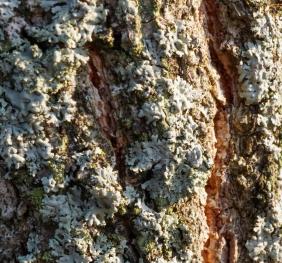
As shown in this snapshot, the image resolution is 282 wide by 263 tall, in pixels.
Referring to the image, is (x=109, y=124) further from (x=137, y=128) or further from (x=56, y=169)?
(x=56, y=169)

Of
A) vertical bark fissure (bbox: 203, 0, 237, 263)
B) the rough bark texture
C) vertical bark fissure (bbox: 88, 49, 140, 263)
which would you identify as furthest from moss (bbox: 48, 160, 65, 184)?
vertical bark fissure (bbox: 203, 0, 237, 263)

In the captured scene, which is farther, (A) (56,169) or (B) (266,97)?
(B) (266,97)

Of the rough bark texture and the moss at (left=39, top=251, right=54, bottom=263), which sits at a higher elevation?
the rough bark texture

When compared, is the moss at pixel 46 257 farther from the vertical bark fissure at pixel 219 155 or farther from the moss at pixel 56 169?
the vertical bark fissure at pixel 219 155

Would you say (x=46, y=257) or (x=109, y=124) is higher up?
(x=109, y=124)

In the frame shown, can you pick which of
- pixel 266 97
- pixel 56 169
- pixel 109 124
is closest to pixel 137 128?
pixel 109 124

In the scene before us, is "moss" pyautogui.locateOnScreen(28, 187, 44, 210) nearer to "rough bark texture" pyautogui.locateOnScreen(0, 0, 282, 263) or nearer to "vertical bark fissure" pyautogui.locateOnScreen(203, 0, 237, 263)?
"rough bark texture" pyautogui.locateOnScreen(0, 0, 282, 263)

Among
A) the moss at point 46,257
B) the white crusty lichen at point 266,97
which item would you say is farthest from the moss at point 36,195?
the white crusty lichen at point 266,97
